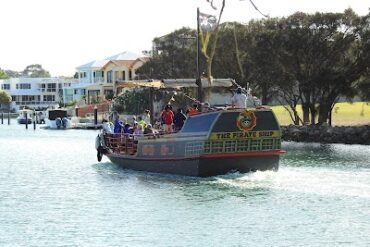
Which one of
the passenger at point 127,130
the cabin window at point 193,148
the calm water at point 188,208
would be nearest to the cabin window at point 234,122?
the cabin window at point 193,148

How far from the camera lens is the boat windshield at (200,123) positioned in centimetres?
3097

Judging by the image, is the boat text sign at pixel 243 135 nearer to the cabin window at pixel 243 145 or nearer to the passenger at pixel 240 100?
the cabin window at pixel 243 145

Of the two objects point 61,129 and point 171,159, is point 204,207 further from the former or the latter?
point 61,129

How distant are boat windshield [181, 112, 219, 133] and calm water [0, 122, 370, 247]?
2.07 meters

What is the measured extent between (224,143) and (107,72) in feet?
340

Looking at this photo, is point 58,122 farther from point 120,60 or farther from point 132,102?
point 120,60

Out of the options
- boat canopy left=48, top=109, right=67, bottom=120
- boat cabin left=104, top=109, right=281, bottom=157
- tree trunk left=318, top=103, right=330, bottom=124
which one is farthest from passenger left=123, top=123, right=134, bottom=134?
boat canopy left=48, top=109, right=67, bottom=120

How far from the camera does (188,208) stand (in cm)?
2611

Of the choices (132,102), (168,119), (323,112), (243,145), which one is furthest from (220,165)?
(132,102)

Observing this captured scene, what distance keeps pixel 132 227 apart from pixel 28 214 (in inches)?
178

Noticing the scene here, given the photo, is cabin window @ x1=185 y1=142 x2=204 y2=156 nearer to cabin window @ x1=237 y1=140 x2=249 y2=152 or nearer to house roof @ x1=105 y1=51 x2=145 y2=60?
cabin window @ x1=237 y1=140 x2=249 y2=152

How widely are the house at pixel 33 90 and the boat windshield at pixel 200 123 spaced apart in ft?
505

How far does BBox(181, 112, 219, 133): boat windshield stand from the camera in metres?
31.0

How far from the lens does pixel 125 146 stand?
38438mm
